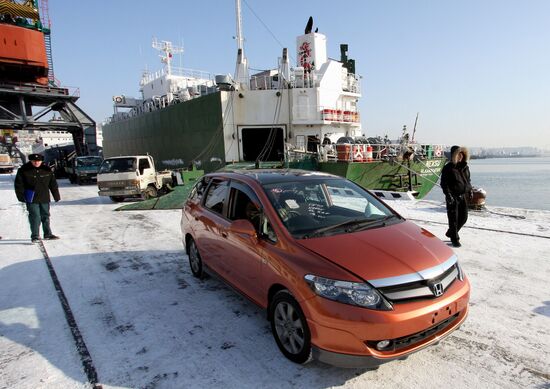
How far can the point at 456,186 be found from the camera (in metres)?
5.78

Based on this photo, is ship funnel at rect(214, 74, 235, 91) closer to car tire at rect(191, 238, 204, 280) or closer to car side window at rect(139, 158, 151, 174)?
car side window at rect(139, 158, 151, 174)

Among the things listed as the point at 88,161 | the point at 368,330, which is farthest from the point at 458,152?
the point at 88,161

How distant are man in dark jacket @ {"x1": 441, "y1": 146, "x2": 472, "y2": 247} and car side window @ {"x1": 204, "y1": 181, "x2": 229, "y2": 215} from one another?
12.7 ft

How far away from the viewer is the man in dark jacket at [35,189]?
714 centimetres

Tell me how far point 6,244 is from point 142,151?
24.7 m

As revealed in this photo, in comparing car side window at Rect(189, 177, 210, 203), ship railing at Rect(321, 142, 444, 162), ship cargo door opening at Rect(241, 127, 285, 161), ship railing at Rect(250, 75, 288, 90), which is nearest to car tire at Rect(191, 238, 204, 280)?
car side window at Rect(189, 177, 210, 203)

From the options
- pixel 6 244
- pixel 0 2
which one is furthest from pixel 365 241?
pixel 0 2

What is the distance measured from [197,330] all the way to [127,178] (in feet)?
35.8

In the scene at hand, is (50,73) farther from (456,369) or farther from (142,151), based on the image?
(456,369)

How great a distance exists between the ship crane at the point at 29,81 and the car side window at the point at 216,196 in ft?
→ 91.3

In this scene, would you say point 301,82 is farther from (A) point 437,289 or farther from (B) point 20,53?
(B) point 20,53

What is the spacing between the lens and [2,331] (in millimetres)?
3582

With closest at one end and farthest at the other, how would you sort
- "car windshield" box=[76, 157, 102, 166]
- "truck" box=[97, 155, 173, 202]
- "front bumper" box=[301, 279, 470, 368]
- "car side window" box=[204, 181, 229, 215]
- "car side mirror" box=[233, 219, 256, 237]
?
"front bumper" box=[301, 279, 470, 368] < "car side mirror" box=[233, 219, 256, 237] < "car side window" box=[204, 181, 229, 215] < "truck" box=[97, 155, 173, 202] < "car windshield" box=[76, 157, 102, 166]

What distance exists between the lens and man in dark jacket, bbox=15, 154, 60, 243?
7141 mm
